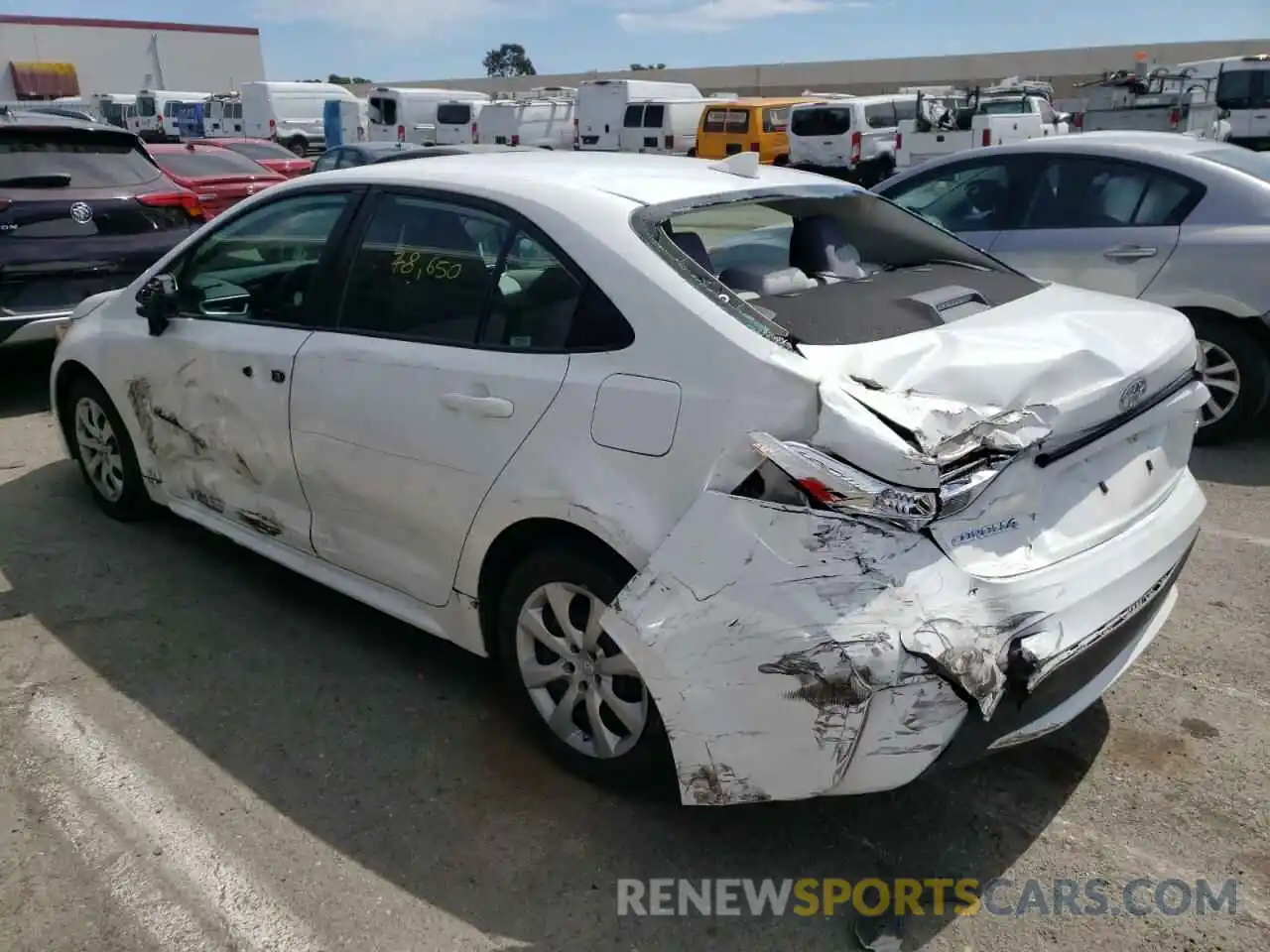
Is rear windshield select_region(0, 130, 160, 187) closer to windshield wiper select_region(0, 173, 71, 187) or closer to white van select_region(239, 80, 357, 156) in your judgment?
windshield wiper select_region(0, 173, 71, 187)

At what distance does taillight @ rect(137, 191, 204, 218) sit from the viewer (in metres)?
7.40

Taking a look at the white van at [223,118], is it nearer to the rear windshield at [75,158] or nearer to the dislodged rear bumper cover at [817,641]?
the rear windshield at [75,158]

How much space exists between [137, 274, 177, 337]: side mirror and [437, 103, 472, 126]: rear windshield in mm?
28147

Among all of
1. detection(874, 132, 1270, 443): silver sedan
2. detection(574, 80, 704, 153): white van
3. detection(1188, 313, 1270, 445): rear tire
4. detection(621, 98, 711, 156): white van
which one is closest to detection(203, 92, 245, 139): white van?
detection(574, 80, 704, 153): white van

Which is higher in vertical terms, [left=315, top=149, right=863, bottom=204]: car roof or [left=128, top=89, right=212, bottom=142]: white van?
[left=315, top=149, right=863, bottom=204]: car roof

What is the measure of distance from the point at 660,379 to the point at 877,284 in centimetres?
94

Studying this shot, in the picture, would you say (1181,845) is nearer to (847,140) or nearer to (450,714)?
(450,714)

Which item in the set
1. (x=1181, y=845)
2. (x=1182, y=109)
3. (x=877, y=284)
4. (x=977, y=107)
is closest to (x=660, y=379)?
(x=877, y=284)

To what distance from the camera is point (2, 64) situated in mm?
58875

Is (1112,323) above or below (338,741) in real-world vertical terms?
above

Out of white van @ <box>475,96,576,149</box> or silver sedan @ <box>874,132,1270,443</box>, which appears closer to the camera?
silver sedan @ <box>874,132,1270,443</box>

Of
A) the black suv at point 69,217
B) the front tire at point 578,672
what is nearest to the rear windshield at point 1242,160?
the front tire at point 578,672

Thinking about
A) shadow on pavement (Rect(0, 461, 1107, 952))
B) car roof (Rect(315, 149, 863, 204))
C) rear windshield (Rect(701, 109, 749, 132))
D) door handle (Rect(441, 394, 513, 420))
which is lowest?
shadow on pavement (Rect(0, 461, 1107, 952))

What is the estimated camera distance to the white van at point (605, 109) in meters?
29.1
